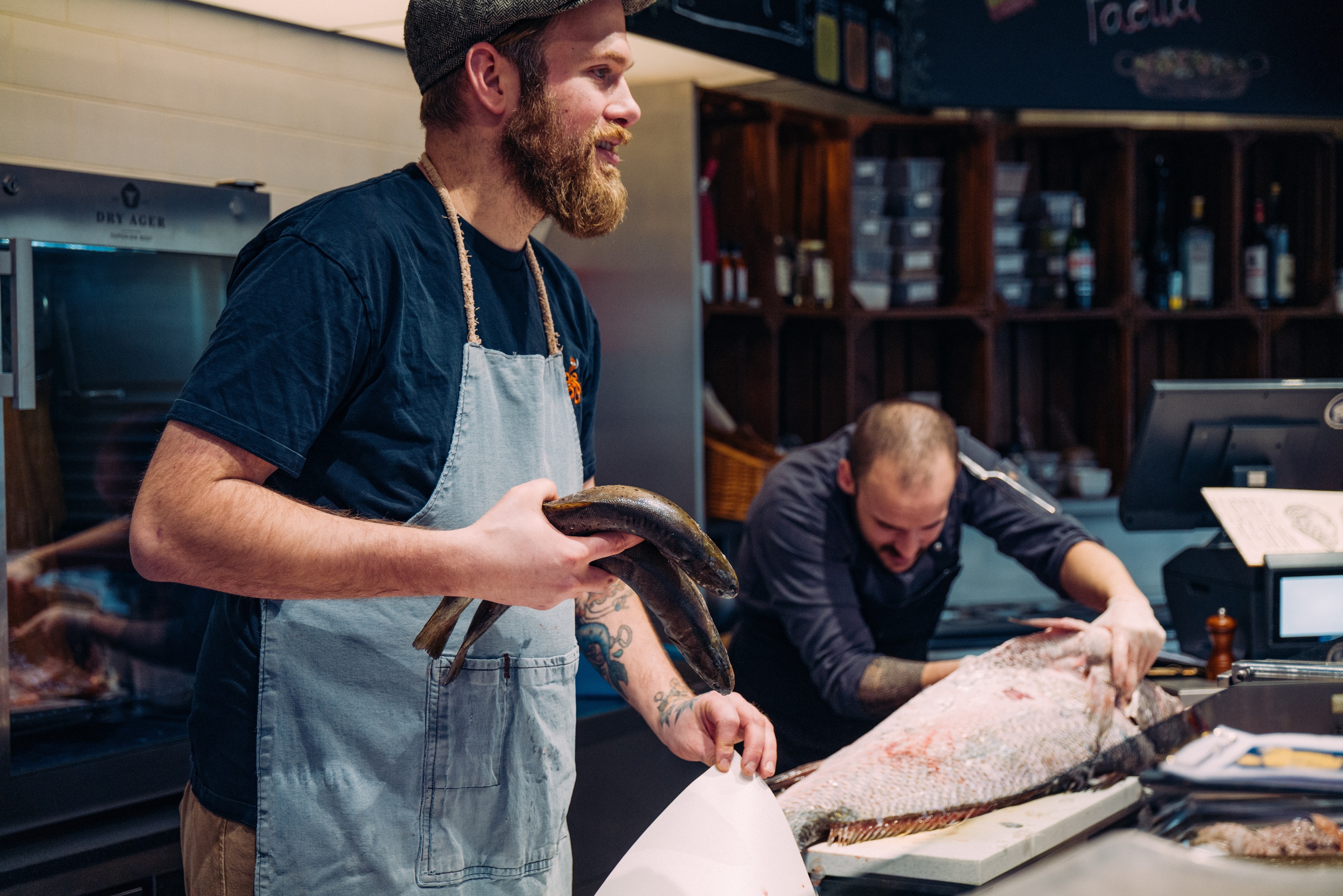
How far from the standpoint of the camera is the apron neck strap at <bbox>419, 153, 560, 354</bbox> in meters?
1.28

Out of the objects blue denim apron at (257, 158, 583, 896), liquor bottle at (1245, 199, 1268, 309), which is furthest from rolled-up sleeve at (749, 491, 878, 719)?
liquor bottle at (1245, 199, 1268, 309)

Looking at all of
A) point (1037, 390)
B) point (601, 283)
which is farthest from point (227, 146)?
point (1037, 390)

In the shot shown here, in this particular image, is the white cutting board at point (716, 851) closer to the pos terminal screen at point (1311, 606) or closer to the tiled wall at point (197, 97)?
the pos terminal screen at point (1311, 606)

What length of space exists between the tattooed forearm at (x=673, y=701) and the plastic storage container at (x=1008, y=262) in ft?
11.2

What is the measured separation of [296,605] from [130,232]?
1.44 meters

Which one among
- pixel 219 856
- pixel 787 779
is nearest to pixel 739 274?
pixel 787 779

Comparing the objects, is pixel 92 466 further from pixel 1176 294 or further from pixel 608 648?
pixel 1176 294

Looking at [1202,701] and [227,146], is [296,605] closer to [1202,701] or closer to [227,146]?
[1202,701]

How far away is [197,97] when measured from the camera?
2.94 metres

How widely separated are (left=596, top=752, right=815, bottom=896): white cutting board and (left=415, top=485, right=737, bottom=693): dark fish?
0.42 ft

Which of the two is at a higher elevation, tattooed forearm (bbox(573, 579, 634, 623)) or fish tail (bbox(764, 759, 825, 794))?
tattooed forearm (bbox(573, 579, 634, 623))

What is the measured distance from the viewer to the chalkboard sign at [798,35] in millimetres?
3178

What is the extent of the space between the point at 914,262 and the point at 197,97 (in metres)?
2.59

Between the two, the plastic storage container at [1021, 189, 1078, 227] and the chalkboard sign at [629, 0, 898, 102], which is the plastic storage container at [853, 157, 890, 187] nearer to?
the chalkboard sign at [629, 0, 898, 102]
